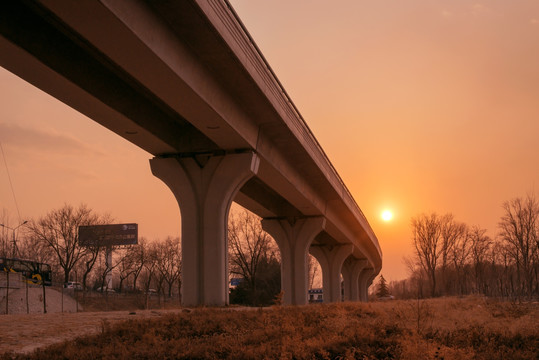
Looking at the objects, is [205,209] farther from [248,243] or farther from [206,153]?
[248,243]

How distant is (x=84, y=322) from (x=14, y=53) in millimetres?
7311

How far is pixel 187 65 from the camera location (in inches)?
702

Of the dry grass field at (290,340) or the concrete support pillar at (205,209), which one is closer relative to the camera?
the dry grass field at (290,340)

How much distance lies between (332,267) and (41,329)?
49.3 m

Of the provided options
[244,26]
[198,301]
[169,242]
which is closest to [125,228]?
[169,242]

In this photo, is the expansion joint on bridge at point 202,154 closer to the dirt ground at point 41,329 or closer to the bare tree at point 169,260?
the dirt ground at point 41,329

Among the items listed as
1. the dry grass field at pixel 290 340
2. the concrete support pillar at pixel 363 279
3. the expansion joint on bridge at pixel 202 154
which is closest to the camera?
the dry grass field at pixel 290 340

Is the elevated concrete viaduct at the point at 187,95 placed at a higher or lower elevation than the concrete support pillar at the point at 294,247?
higher

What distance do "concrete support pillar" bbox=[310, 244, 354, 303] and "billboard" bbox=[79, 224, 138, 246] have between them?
30.2 meters

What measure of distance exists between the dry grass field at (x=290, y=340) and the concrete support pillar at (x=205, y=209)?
939cm

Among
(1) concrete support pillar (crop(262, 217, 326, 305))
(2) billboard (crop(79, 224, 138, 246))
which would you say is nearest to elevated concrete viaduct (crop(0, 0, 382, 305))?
(1) concrete support pillar (crop(262, 217, 326, 305))

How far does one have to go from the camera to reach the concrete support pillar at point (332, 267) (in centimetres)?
5972

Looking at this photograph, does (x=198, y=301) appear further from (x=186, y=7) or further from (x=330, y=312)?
(x=186, y=7)

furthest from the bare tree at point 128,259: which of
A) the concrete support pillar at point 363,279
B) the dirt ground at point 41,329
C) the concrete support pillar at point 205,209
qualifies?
the dirt ground at point 41,329
